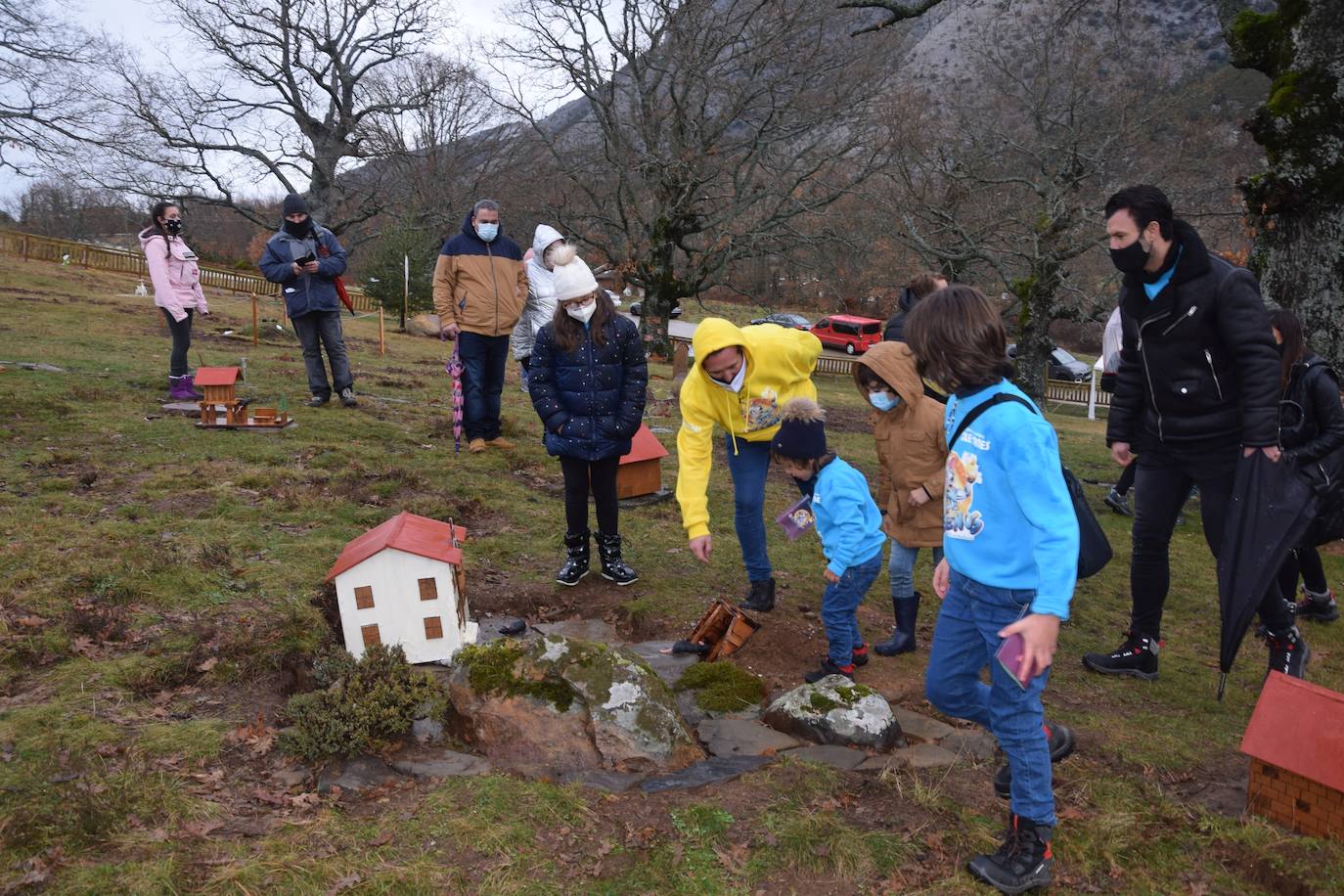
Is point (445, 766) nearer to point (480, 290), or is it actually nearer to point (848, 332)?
point (480, 290)

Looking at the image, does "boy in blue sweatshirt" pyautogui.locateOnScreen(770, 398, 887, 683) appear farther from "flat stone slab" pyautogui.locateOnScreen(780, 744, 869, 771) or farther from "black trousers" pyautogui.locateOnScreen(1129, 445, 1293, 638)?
"black trousers" pyautogui.locateOnScreen(1129, 445, 1293, 638)

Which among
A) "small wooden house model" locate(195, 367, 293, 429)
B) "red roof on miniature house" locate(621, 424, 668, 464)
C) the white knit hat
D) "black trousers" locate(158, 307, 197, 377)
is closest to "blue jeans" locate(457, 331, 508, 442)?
"red roof on miniature house" locate(621, 424, 668, 464)

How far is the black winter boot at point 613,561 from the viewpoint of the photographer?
5633 mm

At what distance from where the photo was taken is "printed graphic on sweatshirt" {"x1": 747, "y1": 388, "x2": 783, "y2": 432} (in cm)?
478

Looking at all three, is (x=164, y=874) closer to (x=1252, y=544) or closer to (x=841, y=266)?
(x=1252, y=544)

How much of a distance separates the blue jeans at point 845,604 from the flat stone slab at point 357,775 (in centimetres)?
208

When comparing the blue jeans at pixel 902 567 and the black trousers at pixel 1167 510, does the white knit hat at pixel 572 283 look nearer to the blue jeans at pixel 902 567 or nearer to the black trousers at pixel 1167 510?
the blue jeans at pixel 902 567

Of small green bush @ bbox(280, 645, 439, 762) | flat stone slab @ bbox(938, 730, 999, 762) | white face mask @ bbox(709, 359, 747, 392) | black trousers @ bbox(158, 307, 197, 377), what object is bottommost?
flat stone slab @ bbox(938, 730, 999, 762)

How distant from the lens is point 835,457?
14.3 ft

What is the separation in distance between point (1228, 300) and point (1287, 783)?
6.91ft

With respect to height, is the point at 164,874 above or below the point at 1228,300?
below

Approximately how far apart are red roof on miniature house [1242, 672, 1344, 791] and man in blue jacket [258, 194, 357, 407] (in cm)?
829

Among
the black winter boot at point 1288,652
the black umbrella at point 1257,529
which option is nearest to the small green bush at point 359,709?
the black umbrella at point 1257,529

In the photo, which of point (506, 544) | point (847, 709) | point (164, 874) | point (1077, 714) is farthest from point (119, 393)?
point (1077, 714)
